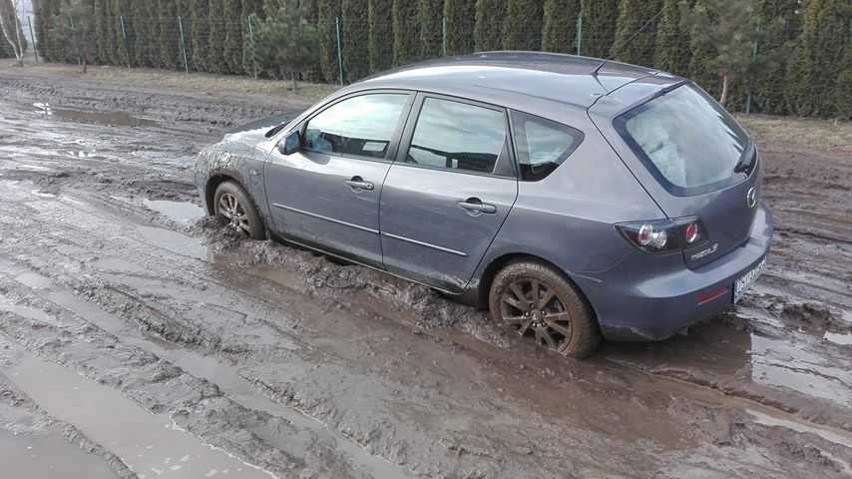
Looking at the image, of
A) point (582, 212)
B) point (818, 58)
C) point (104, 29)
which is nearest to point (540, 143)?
point (582, 212)

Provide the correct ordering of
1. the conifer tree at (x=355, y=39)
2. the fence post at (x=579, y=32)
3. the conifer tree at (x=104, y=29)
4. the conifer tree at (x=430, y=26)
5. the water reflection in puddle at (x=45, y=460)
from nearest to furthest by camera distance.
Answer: the water reflection in puddle at (x=45, y=460), the fence post at (x=579, y=32), the conifer tree at (x=430, y=26), the conifer tree at (x=355, y=39), the conifer tree at (x=104, y=29)

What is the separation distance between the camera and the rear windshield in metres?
4.02

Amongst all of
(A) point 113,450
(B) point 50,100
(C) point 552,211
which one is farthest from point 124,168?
(B) point 50,100

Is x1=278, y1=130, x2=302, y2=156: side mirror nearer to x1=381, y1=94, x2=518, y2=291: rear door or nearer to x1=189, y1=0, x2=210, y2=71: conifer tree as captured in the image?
x1=381, y1=94, x2=518, y2=291: rear door

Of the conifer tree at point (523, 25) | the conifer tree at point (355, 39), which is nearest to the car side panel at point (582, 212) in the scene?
the conifer tree at point (523, 25)

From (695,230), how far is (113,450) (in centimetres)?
329

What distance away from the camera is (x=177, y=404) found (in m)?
3.99

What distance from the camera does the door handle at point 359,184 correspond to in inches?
195

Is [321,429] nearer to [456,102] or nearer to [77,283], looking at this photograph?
[456,102]

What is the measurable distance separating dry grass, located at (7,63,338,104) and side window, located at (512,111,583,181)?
10.4 m

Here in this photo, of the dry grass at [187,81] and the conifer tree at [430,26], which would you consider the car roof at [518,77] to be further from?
the conifer tree at [430,26]

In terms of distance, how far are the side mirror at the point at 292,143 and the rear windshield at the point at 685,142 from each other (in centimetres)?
252

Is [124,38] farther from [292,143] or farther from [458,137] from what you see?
[458,137]

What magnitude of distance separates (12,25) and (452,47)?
57.6ft
